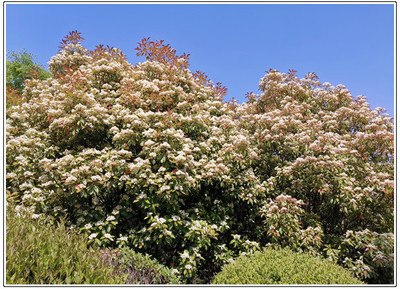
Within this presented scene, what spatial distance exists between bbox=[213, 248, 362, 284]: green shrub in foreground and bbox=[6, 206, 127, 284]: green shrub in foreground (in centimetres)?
193

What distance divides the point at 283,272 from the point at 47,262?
3.24m

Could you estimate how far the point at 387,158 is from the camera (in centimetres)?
612

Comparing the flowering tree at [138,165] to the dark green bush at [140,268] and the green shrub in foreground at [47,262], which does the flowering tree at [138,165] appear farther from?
the green shrub in foreground at [47,262]

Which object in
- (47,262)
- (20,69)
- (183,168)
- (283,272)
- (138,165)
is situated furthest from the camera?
(20,69)

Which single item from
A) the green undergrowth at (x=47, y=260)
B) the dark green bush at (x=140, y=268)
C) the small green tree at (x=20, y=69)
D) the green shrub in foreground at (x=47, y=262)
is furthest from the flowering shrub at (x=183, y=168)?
the small green tree at (x=20, y=69)

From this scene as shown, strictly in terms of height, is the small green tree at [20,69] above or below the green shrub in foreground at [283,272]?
above

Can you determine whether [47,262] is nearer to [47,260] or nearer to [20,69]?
[47,260]

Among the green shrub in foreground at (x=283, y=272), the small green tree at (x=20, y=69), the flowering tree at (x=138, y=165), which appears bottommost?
the green shrub in foreground at (x=283, y=272)

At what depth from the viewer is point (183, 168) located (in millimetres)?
5082

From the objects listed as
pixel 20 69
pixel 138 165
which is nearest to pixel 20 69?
pixel 20 69

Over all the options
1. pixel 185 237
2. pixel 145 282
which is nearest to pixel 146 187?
pixel 185 237

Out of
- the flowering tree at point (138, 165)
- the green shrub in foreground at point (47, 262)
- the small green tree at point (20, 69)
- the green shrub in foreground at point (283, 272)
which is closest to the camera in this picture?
the green shrub in foreground at point (47, 262)

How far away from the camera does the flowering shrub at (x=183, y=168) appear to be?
16.5ft

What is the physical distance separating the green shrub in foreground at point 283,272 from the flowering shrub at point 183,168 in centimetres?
78
